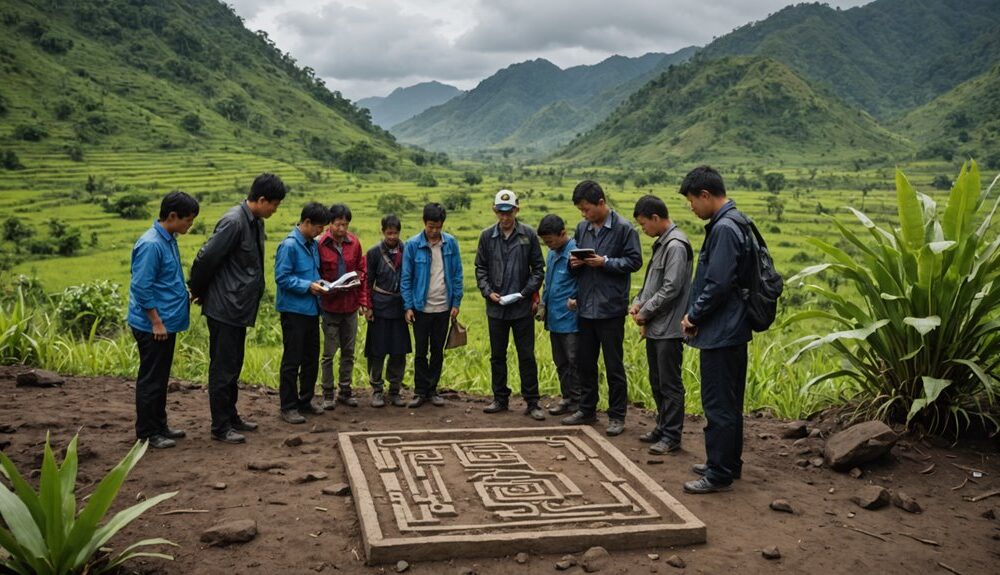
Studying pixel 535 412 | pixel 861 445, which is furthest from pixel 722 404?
pixel 535 412

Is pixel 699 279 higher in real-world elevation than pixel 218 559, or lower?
higher

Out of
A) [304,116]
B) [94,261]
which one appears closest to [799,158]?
[304,116]

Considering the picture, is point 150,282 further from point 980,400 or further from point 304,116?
point 304,116

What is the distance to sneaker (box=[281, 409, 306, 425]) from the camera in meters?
6.36

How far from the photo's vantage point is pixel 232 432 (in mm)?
5852

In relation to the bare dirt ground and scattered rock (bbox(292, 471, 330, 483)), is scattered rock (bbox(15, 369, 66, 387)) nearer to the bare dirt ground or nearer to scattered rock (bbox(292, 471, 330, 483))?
the bare dirt ground

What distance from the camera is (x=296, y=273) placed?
620 cm

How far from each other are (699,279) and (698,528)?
156 centimetres

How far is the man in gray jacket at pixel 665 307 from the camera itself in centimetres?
572

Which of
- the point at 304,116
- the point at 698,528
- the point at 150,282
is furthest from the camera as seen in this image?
the point at 304,116

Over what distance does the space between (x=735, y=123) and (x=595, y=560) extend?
83951 mm

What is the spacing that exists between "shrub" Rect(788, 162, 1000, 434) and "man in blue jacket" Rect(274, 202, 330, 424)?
3.61 m

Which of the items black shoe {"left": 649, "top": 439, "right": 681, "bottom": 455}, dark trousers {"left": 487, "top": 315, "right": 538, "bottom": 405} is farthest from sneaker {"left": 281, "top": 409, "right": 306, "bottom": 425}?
black shoe {"left": 649, "top": 439, "right": 681, "bottom": 455}

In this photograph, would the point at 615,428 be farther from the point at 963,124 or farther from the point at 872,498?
the point at 963,124
